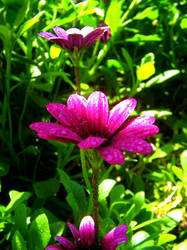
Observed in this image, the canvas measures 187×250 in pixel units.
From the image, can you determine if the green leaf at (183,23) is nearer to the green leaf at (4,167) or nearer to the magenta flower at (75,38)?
the magenta flower at (75,38)

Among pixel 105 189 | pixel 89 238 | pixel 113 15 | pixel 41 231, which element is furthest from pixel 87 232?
pixel 113 15

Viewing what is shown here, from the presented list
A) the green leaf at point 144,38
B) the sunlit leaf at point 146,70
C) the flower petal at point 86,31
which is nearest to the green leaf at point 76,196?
the flower petal at point 86,31

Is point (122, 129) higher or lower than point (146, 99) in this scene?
higher

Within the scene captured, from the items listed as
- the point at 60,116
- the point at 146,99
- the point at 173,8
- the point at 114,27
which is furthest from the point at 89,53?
the point at 60,116

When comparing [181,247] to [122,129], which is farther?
[181,247]

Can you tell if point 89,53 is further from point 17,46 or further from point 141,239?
point 141,239

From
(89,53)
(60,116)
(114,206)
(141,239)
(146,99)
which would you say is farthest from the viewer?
(146,99)

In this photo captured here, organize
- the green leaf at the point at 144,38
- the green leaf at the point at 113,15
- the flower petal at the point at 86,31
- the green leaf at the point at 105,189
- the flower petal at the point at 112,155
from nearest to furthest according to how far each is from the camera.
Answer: the flower petal at the point at 112,155
the flower petal at the point at 86,31
the green leaf at the point at 105,189
the green leaf at the point at 113,15
the green leaf at the point at 144,38

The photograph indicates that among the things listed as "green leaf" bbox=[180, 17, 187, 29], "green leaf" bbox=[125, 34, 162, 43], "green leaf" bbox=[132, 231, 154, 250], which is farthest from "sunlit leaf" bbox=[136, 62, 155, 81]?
"green leaf" bbox=[132, 231, 154, 250]

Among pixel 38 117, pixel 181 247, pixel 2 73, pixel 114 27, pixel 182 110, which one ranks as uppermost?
pixel 114 27
